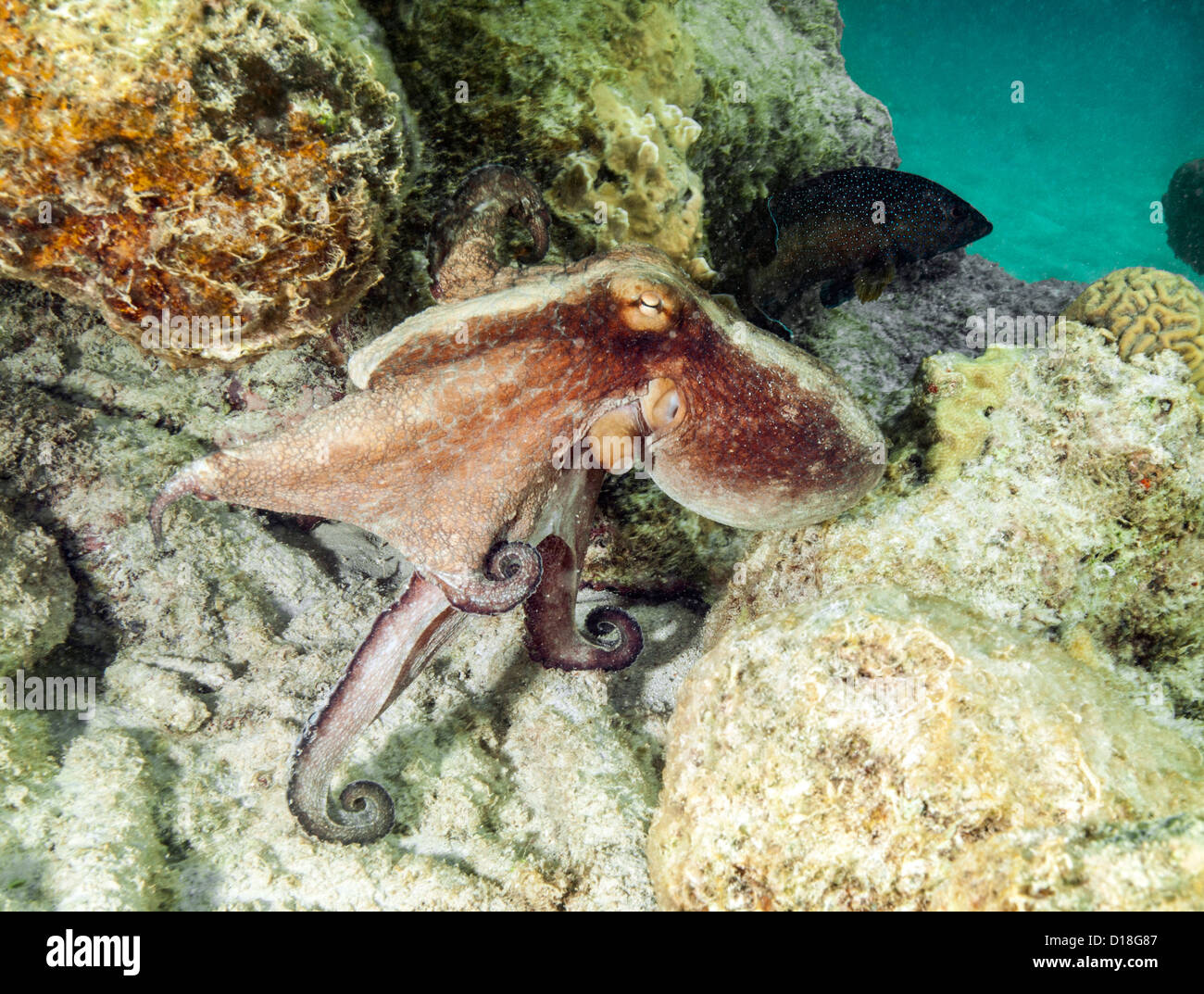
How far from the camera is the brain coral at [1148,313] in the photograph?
2.82 meters

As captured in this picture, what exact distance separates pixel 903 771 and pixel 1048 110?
7241cm

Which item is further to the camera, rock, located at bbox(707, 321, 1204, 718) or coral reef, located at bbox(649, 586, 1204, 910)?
rock, located at bbox(707, 321, 1204, 718)

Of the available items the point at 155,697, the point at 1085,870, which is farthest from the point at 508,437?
the point at 155,697

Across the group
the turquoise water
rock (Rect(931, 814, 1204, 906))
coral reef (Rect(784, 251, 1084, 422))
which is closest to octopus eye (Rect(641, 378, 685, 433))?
rock (Rect(931, 814, 1204, 906))

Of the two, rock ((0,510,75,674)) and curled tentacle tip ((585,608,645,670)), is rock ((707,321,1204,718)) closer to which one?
curled tentacle tip ((585,608,645,670))

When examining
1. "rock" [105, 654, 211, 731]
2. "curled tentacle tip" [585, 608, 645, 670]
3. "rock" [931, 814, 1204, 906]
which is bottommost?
"rock" [931, 814, 1204, 906]

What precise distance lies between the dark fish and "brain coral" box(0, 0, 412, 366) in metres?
2.37

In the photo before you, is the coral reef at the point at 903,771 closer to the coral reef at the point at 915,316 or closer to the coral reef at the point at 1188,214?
the coral reef at the point at 915,316

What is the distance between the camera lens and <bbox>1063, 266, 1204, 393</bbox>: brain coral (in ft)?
9.26

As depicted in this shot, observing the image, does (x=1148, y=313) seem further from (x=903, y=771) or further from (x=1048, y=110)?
(x=1048, y=110)

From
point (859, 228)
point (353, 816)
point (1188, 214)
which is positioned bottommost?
point (353, 816)

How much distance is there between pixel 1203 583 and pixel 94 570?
18.0 feet

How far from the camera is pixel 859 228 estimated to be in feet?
11.4

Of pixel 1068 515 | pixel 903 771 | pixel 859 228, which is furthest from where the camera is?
pixel 859 228
